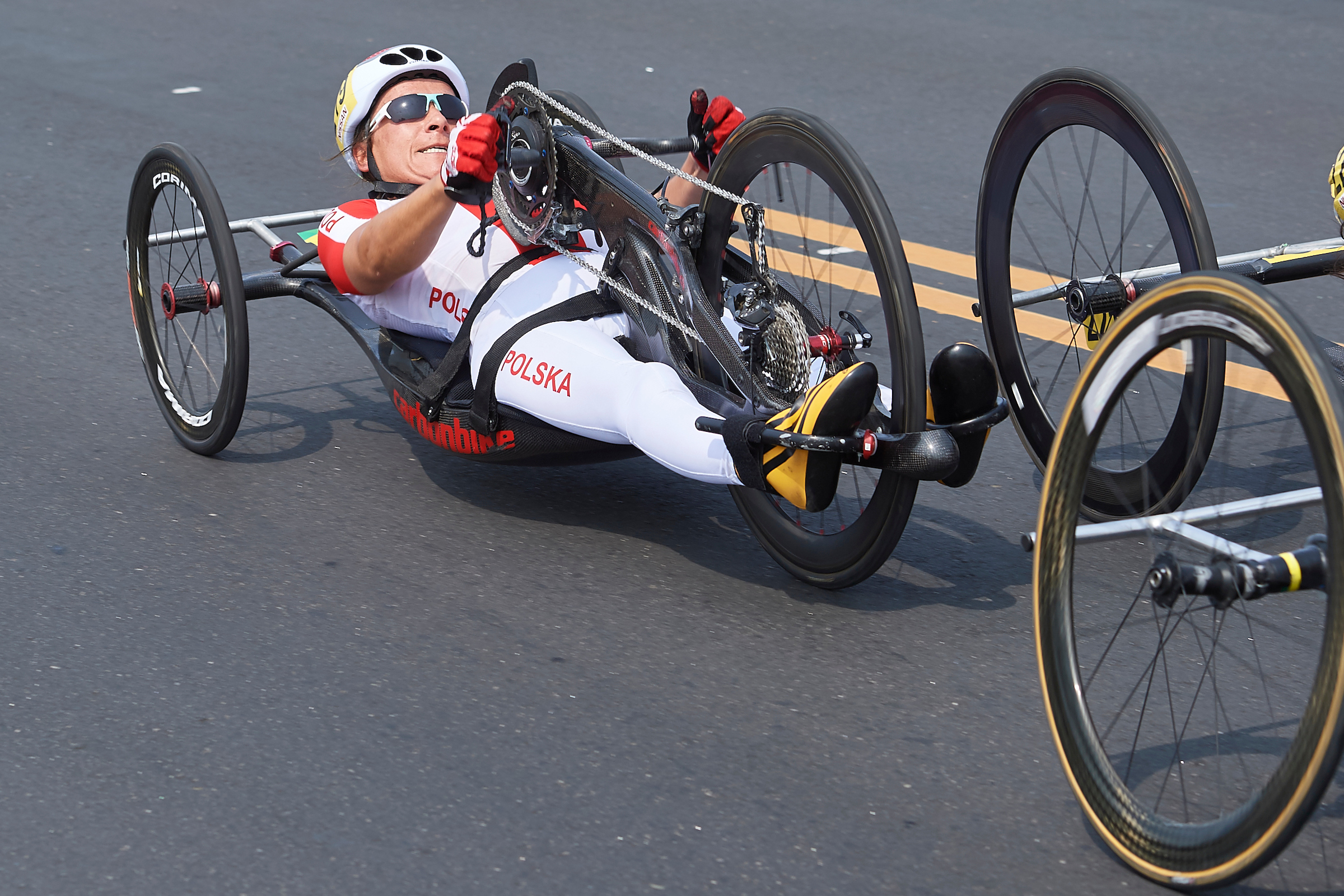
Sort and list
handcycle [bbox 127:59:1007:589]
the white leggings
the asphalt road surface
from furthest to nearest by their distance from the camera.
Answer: the white leggings < handcycle [bbox 127:59:1007:589] < the asphalt road surface

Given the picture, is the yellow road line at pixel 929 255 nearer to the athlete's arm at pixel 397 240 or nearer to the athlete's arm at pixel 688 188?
the athlete's arm at pixel 688 188

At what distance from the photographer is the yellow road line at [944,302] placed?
4.86 metres

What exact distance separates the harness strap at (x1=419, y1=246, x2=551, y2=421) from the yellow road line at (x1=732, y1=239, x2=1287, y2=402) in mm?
795

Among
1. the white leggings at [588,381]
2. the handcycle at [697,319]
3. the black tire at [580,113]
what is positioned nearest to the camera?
the handcycle at [697,319]

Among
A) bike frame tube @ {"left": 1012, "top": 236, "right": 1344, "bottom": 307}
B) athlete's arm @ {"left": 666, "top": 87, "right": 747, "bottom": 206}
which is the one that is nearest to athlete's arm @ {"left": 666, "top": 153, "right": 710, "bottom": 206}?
athlete's arm @ {"left": 666, "top": 87, "right": 747, "bottom": 206}

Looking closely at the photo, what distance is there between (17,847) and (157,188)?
2392mm

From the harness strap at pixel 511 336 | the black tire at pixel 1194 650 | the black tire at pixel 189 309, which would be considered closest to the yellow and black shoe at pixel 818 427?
the black tire at pixel 1194 650

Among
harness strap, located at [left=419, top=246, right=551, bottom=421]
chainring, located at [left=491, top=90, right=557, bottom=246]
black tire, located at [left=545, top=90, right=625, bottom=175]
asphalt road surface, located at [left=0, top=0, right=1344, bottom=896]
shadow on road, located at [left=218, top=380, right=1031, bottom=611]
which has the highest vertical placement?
black tire, located at [left=545, top=90, right=625, bottom=175]

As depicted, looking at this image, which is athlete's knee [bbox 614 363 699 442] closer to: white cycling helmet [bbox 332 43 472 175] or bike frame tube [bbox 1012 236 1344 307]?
bike frame tube [bbox 1012 236 1344 307]

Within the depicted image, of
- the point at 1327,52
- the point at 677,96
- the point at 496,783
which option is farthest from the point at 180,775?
the point at 1327,52

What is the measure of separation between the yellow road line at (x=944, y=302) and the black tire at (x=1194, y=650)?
0.70m

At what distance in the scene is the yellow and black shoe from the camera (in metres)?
3.31

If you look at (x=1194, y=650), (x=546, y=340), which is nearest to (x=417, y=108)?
(x=546, y=340)

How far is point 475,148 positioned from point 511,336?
18.6 inches
